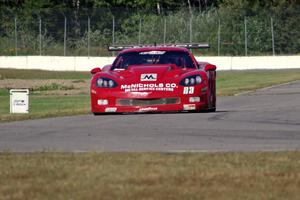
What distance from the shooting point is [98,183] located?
8.74m

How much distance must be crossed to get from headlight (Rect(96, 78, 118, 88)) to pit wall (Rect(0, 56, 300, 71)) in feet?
103

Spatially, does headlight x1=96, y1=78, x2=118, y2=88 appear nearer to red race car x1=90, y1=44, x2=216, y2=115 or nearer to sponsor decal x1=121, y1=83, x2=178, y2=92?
red race car x1=90, y1=44, x2=216, y2=115

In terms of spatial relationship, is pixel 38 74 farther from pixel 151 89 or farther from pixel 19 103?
pixel 151 89

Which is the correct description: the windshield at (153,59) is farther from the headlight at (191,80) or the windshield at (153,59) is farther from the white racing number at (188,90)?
the white racing number at (188,90)

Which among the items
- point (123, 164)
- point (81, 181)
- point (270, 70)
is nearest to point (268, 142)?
point (123, 164)

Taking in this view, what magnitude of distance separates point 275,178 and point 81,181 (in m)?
1.67

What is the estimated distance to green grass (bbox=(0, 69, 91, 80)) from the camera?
45.8m

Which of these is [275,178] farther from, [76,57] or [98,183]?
[76,57]

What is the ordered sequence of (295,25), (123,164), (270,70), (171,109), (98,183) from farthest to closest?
1. (295,25)
2. (270,70)
3. (171,109)
4. (123,164)
5. (98,183)

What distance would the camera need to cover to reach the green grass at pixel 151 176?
8.27 m

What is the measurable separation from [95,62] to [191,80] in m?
33.9

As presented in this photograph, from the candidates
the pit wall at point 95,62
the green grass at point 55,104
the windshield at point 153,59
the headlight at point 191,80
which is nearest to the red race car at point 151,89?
the headlight at point 191,80

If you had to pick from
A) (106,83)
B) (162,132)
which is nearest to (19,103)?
(106,83)

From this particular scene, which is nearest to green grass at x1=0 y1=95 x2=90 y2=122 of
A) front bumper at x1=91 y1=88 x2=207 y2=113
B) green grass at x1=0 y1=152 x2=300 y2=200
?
front bumper at x1=91 y1=88 x2=207 y2=113
